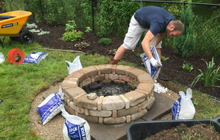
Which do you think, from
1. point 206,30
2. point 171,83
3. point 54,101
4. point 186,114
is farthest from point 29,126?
point 206,30

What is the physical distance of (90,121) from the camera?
7.82 feet

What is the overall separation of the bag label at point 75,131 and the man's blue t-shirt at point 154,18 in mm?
1773

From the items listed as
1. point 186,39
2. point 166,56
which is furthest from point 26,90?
point 186,39

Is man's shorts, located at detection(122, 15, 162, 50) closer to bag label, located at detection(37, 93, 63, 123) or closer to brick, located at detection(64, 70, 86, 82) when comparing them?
brick, located at detection(64, 70, 86, 82)

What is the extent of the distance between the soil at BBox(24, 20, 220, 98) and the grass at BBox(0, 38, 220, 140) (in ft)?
1.21

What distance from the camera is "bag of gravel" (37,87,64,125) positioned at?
8.09 feet

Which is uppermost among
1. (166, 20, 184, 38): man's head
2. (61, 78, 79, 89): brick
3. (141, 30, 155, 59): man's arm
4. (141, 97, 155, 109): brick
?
(166, 20, 184, 38): man's head

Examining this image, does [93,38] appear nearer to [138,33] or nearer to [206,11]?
[138,33]

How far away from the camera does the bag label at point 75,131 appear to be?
1.93 meters

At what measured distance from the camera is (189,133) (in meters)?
1.48

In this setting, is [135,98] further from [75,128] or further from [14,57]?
[14,57]

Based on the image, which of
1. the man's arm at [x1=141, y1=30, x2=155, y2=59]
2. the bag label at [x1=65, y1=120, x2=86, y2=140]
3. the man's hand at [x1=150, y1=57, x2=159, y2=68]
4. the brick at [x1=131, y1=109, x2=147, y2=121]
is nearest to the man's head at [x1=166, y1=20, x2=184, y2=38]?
the man's arm at [x1=141, y1=30, x2=155, y2=59]

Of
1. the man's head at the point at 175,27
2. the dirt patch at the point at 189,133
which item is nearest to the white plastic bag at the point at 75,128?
the dirt patch at the point at 189,133

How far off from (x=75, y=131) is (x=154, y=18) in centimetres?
209
